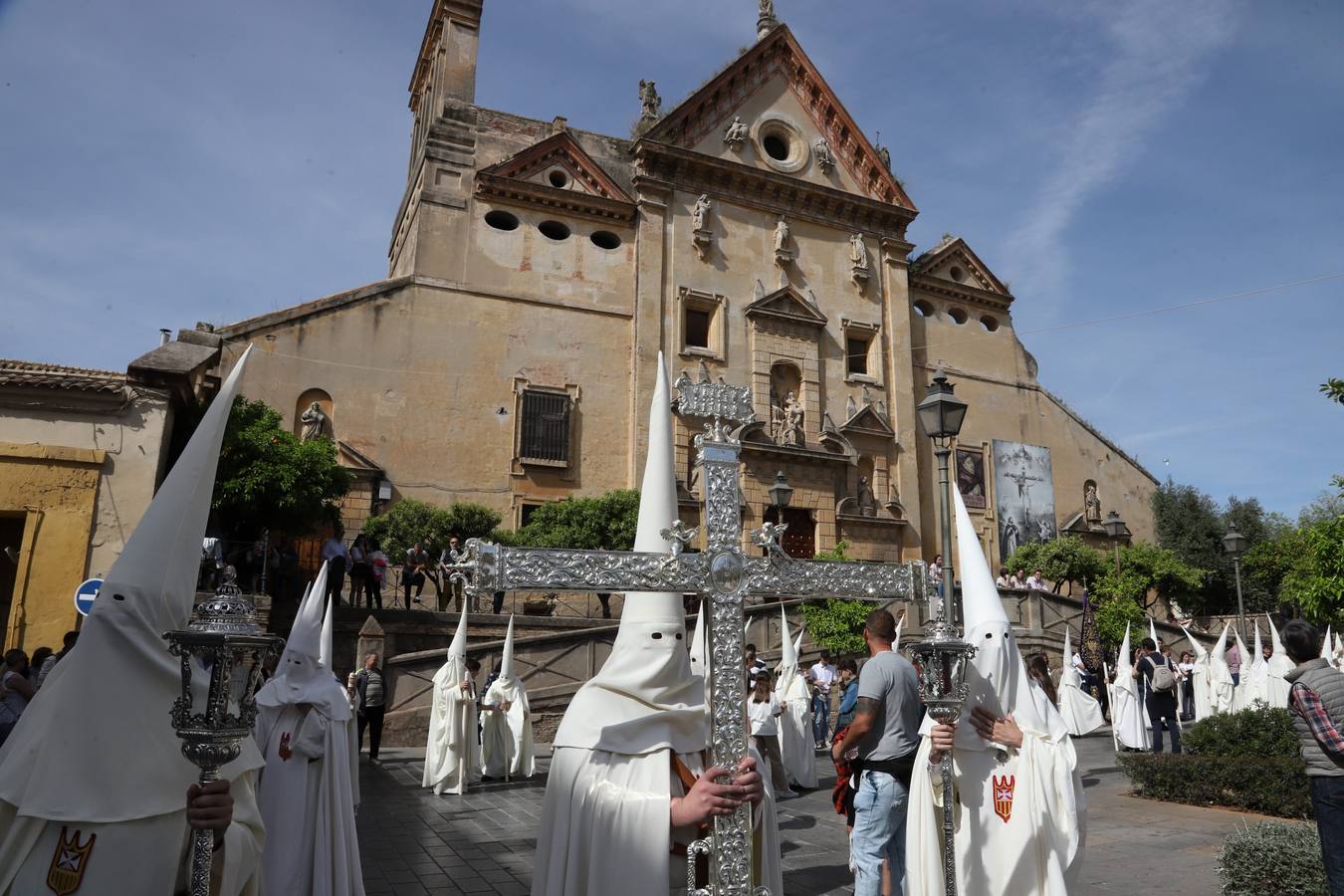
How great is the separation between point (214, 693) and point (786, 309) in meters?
27.7

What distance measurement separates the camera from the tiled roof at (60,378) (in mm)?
13844

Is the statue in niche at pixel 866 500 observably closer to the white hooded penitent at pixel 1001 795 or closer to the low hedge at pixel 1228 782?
the low hedge at pixel 1228 782

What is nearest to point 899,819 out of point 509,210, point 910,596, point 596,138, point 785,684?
point 910,596

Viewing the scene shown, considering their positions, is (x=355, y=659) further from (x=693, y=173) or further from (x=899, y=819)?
(x=693, y=173)

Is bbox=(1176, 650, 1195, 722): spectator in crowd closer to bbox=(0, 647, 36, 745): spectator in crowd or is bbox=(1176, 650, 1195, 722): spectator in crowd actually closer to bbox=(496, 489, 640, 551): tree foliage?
bbox=(496, 489, 640, 551): tree foliage

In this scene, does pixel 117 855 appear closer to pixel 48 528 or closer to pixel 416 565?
pixel 48 528

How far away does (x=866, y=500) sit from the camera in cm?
2931

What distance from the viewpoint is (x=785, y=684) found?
12914 millimetres

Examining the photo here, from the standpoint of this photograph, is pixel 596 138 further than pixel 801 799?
Yes

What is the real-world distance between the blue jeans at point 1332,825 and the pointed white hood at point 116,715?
5625mm

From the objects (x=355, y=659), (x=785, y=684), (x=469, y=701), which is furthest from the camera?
(x=355, y=659)

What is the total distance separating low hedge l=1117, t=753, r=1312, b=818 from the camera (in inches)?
356

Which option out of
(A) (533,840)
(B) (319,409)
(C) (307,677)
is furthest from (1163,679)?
(B) (319,409)

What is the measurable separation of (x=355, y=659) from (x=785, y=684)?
8.09 meters
